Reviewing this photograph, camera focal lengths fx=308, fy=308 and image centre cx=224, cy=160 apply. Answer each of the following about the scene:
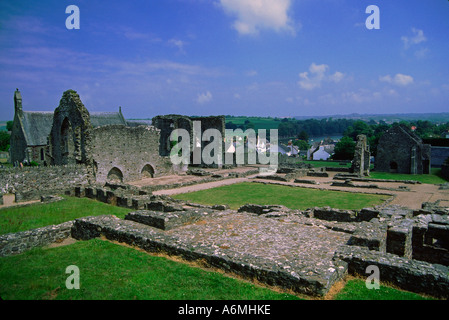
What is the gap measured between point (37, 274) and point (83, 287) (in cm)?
134

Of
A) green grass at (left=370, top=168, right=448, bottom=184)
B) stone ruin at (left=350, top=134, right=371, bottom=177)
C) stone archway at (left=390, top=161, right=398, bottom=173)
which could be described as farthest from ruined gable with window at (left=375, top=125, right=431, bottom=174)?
stone ruin at (left=350, top=134, right=371, bottom=177)

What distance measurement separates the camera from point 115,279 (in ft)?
21.0

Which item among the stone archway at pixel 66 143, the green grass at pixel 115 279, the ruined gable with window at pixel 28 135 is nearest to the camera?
the green grass at pixel 115 279

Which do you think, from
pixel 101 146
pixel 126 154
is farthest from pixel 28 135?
pixel 101 146

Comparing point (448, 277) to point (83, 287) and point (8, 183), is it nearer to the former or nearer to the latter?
point (83, 287)

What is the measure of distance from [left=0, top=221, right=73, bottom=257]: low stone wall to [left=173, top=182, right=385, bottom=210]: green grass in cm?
873

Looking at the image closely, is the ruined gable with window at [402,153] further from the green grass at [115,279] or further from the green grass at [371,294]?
the green grass at [115,279]

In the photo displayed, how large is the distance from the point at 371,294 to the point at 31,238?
8.94 metres

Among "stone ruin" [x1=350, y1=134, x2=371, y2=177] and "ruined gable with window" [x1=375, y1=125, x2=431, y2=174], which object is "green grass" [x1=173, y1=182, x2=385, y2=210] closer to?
"stone ruin" [x1=350, y1=134, x2=371, y2=177]

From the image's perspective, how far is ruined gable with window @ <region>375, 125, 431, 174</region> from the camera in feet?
117

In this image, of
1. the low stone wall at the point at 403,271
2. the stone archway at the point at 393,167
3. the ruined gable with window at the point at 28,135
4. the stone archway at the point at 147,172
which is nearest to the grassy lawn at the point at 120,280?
the low stone wall at the point at 403,271

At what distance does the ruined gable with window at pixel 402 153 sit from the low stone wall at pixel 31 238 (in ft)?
121

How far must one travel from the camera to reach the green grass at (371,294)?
6.01 m
